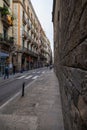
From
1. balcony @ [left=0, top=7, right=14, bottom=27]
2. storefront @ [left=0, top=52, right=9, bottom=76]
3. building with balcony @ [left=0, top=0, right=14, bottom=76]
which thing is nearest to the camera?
balcony @ [left=0, top=7, right=14, bottom=27]

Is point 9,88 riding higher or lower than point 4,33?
lower

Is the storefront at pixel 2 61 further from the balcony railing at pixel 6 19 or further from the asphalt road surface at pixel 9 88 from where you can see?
the asphalt road surface at pixel 9 88

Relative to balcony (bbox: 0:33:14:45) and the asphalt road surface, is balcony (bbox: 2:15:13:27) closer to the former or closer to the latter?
balcony (bbox: 0:33:14:45)

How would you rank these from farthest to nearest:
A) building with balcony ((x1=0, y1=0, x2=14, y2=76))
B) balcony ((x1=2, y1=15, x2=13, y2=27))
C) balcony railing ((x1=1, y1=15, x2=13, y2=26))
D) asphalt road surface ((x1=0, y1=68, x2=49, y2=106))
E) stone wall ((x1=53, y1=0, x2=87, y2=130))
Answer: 1. balcony ((x1=2, y1=15, x2=13, y2=27))
2. balcony railing ((x1=1, y1=15, x2=13, y2=26))
3. building with balcony ((x1=0, y1=0, x2=14, y2=76))
4. asphalt road surface ((x1=0, y1=68, x2=49, y2=106))
5. stone wall ((x1=53, y1=0, x2=87, y2=130))

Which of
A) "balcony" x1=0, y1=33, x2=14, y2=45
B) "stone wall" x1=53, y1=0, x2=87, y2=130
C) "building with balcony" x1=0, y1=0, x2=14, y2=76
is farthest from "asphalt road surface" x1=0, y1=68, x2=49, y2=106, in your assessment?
"balcony" x1=0, y1=33, x2=14, y2=45

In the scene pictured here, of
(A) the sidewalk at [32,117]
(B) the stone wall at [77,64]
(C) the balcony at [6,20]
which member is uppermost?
(C) the balcony at [6,20]

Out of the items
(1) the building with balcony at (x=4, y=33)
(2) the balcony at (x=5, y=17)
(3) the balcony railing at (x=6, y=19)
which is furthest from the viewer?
(3) the balcony railing at (x=6, y=19)

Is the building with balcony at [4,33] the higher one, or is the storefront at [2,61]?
the building with balcony at [4,33]

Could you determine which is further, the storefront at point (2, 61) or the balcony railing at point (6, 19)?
the balcony railing at point (6, 19)

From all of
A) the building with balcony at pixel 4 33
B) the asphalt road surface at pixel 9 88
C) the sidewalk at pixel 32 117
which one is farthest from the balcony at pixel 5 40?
the sidewalk at pixel 32 117

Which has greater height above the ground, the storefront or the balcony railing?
the balcony railing

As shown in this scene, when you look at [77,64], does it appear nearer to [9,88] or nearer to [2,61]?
[9,88]

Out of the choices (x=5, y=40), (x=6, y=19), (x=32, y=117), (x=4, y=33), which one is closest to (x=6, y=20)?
(x=6, y=19)

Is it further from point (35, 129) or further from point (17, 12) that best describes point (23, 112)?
point (17, 12)
